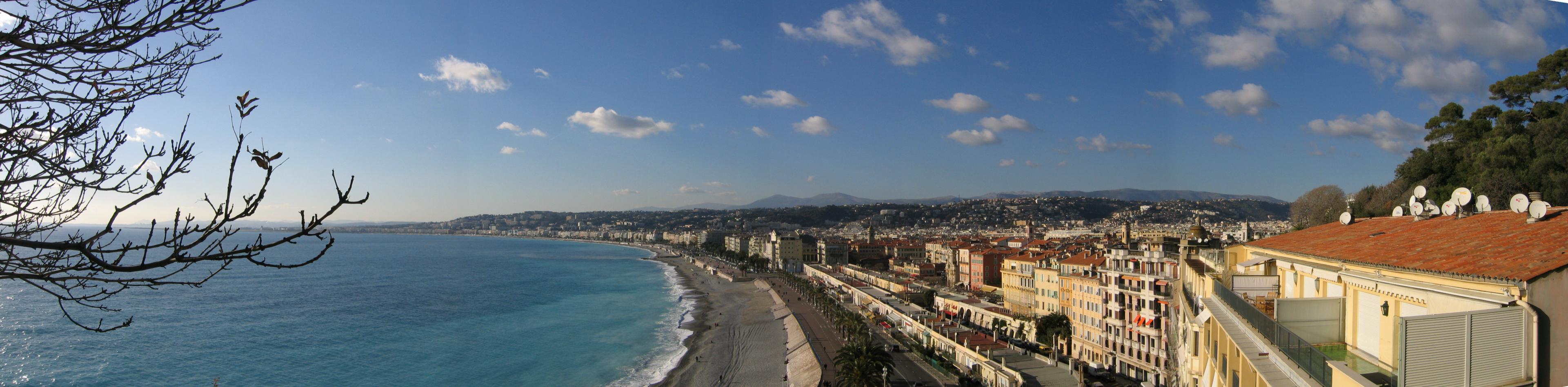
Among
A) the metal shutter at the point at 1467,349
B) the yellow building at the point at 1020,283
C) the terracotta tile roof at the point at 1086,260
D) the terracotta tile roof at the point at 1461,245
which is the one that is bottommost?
the yellow building at the point at 1020,283

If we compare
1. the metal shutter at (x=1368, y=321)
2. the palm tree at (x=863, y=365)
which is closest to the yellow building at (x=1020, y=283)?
the palm tree at (x=863, y=365)

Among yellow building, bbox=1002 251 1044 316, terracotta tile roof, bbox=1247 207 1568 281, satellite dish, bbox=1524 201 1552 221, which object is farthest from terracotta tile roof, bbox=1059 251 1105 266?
satellite dish, bbox=1524 201 1552 221

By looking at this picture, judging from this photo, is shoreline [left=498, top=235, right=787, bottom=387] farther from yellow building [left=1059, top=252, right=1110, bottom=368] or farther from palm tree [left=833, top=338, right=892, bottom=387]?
yellow building [left=1059, top=252, right=1110, bottom=368]

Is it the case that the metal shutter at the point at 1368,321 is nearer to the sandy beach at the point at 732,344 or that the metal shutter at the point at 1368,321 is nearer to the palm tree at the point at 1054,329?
the palm tree at the point at 1054,329

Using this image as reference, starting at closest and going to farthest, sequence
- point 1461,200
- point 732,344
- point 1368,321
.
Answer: point 1368,321
point 1461,200
point 732,344

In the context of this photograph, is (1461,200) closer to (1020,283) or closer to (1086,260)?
(1086,260)

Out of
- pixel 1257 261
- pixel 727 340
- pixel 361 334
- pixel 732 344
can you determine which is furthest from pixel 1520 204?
pixel 361 334

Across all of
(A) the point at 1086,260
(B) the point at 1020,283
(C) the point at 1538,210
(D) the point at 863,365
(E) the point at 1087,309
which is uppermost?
(C) the point at 1538,210
